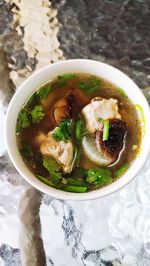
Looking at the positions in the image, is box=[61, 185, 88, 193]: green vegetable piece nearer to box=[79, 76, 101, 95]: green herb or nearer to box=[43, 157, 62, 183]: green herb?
box=[43, 157, 62, 183]: green herb

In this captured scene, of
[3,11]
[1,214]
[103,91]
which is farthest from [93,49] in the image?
[1,214]

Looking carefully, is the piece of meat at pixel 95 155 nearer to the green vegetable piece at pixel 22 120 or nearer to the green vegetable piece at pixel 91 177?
the green vegetable piece at pixel 91 177

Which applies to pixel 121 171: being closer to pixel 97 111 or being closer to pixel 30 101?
pixel 97 111

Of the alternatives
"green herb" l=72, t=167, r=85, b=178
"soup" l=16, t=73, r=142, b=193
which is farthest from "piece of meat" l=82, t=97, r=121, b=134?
"green herb" l=72, t=167, r=85, b=178

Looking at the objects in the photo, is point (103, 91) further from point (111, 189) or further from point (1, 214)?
point (1, 214)

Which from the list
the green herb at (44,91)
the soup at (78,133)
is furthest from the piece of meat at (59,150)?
the green herb at (44,91)

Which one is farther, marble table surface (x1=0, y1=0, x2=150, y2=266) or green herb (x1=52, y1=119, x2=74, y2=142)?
marble table surface (x1=0, y1=0, x2=150, y2=266)
